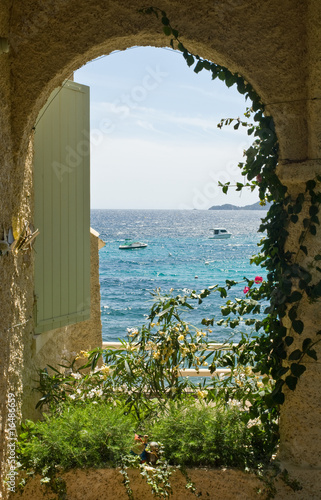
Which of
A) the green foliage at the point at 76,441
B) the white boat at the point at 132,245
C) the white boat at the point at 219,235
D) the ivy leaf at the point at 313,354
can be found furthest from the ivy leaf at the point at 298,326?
the white boat at the point at 219,235

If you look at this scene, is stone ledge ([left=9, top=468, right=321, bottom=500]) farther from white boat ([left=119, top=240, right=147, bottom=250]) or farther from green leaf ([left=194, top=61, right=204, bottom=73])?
white boat ([left=119, top=240, right=147, bottom=250])

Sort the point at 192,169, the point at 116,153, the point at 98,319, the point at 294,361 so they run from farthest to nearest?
the point at 116,153
the point at 192,169
the point at 98,319
the point at 294,361

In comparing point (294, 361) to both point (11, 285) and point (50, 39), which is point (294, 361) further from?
point (50, 39)

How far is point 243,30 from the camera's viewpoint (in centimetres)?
240

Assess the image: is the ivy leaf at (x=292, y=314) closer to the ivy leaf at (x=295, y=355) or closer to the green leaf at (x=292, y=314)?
the green leaf at (x=292, y=314)

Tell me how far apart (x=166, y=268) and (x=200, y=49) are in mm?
33081

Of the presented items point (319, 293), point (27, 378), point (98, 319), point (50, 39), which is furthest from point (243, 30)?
point (98, 319)

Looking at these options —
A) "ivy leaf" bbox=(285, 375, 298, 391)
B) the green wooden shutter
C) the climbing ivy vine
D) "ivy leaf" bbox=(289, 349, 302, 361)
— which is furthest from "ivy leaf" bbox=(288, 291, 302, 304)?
the green wooden shutter

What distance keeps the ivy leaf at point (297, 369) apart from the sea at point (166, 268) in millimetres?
14051

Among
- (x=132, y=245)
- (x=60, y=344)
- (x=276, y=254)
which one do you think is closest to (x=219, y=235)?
(x=132, y=245)

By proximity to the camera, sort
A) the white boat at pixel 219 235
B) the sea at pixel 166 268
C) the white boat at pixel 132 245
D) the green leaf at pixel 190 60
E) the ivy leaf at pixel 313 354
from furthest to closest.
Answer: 1. the white boat at pixel 219 235
2. the white boat at pixel 132 245
3. the sea at pixel 166 268
4. the green leaf at pixel 190 60
5. the ivy leaf at pixel 313 354

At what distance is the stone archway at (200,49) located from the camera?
2354 millimetres

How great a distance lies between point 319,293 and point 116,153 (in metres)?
40.7

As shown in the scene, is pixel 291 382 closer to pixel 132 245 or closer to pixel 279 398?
pixel 279 398
